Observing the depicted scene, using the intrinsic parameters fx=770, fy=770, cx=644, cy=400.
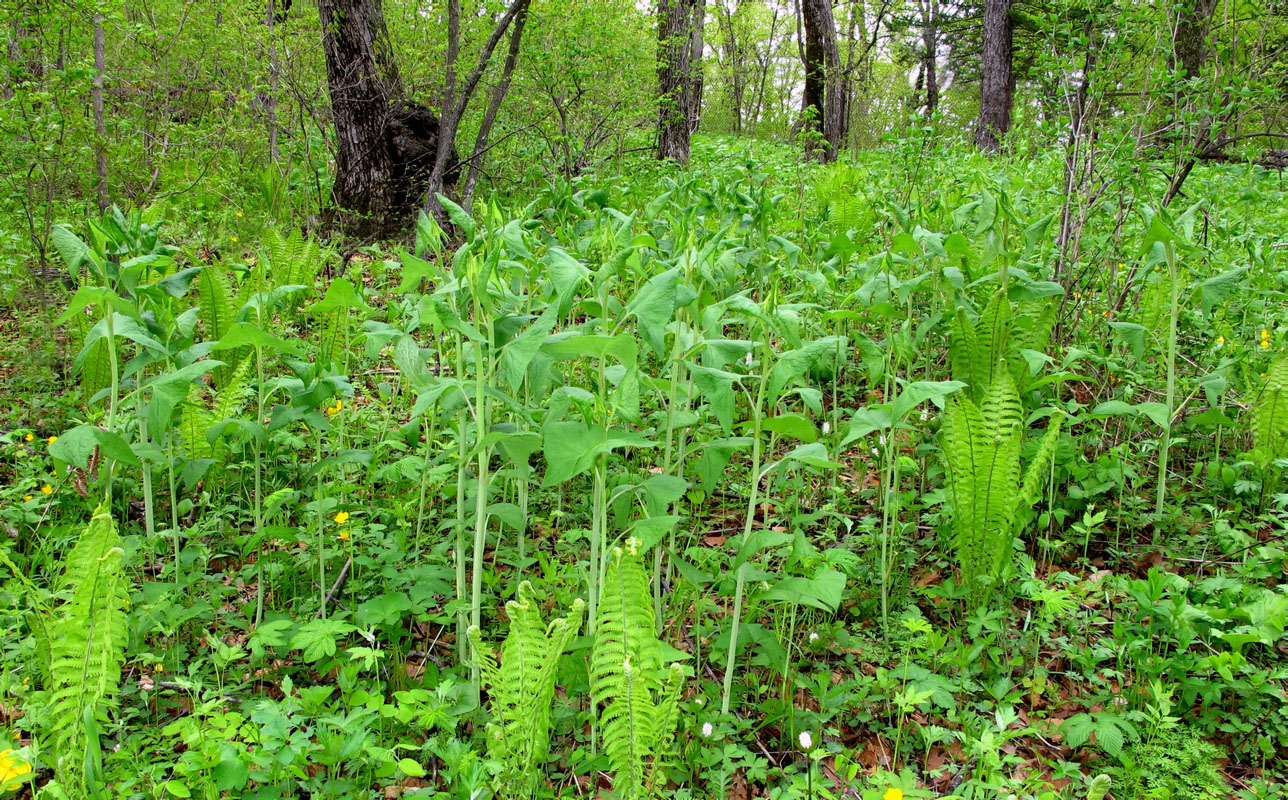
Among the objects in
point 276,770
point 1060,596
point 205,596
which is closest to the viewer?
point 276,770

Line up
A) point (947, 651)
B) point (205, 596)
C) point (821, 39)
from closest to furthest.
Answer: point (947, 651) → point (205, 596) → point (821, 39)

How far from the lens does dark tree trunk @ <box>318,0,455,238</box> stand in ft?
18.6

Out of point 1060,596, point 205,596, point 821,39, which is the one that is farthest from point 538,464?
point 821,39

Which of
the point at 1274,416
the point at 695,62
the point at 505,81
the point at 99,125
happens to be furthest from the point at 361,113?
the point at 1274,416

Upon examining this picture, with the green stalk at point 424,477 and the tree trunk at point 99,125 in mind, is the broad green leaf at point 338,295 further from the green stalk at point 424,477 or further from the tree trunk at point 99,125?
the tree trunk at point 99,125

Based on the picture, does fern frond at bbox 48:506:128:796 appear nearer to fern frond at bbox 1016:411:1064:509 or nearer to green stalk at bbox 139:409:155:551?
green stalk at bbox 139:409:155:551

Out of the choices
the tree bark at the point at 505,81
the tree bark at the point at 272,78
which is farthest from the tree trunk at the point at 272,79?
the tree bark at the point at 505,81

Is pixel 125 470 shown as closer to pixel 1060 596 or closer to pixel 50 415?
pixel 50 415

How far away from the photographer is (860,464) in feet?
9.31

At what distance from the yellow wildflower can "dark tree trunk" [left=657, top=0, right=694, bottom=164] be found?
627 cm

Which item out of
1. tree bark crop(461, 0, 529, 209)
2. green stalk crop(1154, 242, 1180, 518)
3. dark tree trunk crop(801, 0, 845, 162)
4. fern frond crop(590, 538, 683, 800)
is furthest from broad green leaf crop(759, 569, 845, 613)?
dark tree trunk crop(801, 0, 845, 162)

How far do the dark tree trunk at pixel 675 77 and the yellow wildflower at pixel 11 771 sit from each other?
6.27 meters

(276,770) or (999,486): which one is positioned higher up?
(999,486)

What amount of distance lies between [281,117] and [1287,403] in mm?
6610
